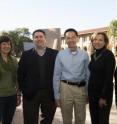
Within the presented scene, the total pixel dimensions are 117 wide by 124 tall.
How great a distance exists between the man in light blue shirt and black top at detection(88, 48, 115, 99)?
19 cm

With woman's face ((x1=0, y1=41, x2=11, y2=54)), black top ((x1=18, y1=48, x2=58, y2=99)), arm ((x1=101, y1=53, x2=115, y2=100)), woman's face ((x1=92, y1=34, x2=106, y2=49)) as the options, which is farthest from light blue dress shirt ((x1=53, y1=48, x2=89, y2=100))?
woman's face ((x1=0, y1=41, x2=11, y2=54))

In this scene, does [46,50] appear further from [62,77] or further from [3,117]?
[3,117]

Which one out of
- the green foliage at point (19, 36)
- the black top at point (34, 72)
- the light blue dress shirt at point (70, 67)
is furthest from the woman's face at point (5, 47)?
the green foliage at point (19, 36)

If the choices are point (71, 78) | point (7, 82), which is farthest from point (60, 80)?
point (7, 82)

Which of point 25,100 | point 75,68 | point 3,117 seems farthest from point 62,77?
point 3,117

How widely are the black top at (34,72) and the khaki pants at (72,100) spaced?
32 cm

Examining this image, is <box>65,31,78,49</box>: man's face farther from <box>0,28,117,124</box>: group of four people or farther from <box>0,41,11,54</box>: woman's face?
<box>0,41,11,54</box>: woman's face

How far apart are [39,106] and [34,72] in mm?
597

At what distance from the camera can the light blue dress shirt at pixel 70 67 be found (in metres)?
6.53

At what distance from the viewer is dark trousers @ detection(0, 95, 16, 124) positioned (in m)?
6.87

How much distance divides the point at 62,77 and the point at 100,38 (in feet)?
2.88

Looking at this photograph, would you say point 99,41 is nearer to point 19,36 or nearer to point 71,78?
point 71,78

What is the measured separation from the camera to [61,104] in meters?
6.64

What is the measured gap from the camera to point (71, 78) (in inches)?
257
